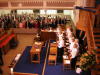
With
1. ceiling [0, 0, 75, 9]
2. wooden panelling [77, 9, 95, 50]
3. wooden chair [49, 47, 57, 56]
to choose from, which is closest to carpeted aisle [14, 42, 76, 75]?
wooden chair [49, 47, 57, 56]

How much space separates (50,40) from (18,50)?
2.88m

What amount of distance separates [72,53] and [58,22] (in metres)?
8.10

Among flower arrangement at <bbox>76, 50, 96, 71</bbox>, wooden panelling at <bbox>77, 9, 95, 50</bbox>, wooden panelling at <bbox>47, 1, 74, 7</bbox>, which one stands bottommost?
flower arrangement at <bbox>76, 50, 96, 71</bbox>

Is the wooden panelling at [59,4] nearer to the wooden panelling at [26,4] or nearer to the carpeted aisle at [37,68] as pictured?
the wooden panelling at [26,4]

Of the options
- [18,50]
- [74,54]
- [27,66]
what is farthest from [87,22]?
[18,50]

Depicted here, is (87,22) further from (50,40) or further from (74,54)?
(50,40)

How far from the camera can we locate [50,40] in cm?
1469

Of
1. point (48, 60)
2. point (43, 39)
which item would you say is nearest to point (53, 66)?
point (48, 60)

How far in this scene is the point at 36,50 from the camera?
1060cm

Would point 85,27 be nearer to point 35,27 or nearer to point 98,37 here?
point 98,37

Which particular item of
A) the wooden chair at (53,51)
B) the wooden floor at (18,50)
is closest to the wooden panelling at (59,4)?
the wooden floor at (18,50)

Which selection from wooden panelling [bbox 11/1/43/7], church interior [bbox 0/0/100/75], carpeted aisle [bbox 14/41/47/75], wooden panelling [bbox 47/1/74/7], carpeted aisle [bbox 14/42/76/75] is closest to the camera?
church interior [bbox 0/0/100/75]

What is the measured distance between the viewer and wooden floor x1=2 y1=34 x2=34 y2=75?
→ 10.5 m

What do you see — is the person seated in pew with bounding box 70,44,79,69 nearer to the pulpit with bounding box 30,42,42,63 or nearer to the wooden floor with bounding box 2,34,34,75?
the pulpit with bounding box 30,42,42,63
